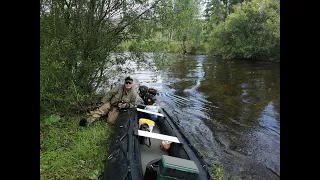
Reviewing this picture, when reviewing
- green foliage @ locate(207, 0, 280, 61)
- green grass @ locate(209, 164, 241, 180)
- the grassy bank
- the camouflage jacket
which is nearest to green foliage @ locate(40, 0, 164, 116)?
the grassy bank

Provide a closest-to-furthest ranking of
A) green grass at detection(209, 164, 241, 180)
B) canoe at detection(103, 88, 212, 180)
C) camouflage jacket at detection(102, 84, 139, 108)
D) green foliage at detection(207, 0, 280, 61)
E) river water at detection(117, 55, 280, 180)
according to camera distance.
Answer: canoe at detection(103, 88, 212, 180)
green grass at detection(209, 164, 241, 180)
river water at detection(117, 55, 280, 180)
camouflage jacket at detection(102, 84, 139, 108)
green foliage at detection(207, 0, 280, 61)

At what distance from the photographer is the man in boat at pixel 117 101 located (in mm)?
4410

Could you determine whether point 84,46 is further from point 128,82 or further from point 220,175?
point 220,175

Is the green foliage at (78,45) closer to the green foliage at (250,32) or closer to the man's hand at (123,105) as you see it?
the man's hand at (123,105)

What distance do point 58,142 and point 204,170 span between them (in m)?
2.17

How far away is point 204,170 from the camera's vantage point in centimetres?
260

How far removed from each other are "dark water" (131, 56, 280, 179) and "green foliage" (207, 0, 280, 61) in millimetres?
1502

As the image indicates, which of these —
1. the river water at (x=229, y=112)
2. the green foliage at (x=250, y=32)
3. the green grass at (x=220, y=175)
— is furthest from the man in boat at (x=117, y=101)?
the green foliage at (x=250, y=32)

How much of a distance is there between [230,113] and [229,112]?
0.26ft

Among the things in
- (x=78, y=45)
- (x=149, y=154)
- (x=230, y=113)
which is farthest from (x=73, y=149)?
(x=230, y=113)

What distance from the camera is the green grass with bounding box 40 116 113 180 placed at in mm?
3043

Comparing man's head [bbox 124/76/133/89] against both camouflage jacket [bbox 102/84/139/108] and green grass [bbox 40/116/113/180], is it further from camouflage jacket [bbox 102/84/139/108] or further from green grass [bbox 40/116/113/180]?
green grass [bbox 40/116/113/180]

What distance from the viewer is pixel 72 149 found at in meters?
3.58
